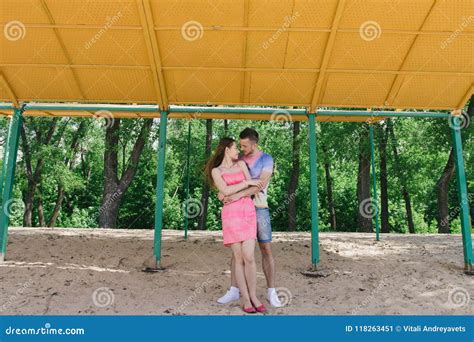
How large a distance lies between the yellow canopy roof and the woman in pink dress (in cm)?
242

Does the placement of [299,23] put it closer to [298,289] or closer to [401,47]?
[401,47]

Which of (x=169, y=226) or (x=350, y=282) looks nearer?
(x=350, y=282)

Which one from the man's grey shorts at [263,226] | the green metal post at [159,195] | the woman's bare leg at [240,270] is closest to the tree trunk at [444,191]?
the green metal post at [159,195]

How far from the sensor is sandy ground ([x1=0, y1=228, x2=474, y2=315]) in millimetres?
5125

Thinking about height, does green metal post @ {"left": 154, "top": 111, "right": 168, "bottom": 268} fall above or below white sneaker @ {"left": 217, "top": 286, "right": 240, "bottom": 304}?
above

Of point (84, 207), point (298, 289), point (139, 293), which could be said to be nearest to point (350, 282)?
point (298, 289)

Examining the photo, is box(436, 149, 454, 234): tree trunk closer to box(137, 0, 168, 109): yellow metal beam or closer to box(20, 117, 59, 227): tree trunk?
box(137, 0, 168, 109): yellow metal beam

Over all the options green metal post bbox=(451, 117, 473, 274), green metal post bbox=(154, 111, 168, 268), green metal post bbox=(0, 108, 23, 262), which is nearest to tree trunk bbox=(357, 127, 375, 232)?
green metal post bbox=(451, 117, 473, 274)

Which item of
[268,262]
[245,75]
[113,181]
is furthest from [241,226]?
[113,181]

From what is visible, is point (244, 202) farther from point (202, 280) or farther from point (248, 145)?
point (202, 280)

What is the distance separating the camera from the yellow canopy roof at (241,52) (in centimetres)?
587

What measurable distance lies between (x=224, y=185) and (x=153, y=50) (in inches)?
107

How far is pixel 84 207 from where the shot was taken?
3150cm

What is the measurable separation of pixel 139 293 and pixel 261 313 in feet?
6.04
